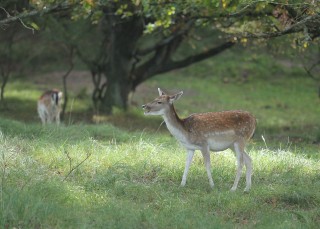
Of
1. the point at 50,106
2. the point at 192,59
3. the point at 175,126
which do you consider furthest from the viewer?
the point at 192,59

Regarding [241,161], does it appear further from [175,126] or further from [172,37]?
[172,37]

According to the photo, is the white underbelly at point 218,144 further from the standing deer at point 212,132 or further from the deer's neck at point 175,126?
the deer's neck at point 175,126

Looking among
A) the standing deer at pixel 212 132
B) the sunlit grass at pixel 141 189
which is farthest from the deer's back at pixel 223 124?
the sunlit grass at pixel 141 189

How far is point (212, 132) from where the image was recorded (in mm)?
8906

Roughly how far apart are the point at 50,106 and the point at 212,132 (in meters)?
8.84

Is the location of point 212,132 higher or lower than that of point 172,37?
higher

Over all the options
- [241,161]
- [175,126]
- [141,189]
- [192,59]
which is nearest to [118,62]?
[192,59]

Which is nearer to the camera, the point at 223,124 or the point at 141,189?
the point at 141,189

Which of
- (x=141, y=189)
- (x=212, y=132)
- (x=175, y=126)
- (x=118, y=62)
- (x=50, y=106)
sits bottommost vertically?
(x=50, y=106)

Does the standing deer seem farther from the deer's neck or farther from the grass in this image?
the grass

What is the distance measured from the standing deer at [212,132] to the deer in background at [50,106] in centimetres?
810

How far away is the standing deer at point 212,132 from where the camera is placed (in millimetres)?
8891

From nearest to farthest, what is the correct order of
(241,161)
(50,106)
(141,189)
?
(141,189)
(241,161)
(50,106)

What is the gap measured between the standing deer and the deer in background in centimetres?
810
